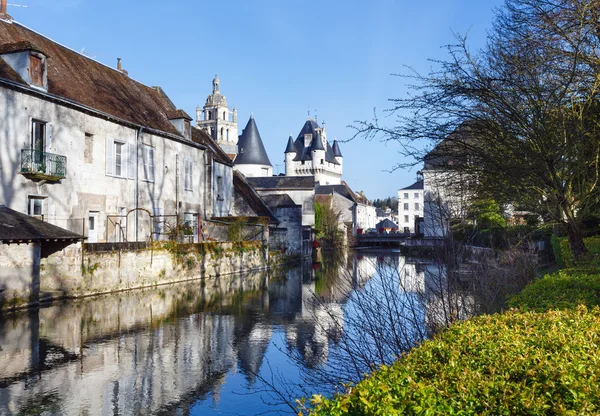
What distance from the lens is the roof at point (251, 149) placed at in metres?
84.9

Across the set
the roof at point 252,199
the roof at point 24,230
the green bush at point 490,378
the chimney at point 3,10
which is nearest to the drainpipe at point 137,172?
the chimney at point 3,10

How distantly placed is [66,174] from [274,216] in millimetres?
20156

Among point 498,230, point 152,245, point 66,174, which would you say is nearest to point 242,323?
point 152,245

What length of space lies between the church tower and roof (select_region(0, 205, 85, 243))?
81.7 meters

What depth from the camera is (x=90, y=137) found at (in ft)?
68.2

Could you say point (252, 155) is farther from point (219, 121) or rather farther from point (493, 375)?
point (493, 375)

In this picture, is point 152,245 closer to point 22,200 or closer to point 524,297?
point 22,200

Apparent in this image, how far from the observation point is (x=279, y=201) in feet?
128

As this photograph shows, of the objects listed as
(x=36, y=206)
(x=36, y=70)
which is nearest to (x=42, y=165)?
(x=36, y=206)

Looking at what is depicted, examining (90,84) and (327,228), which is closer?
(90,84)

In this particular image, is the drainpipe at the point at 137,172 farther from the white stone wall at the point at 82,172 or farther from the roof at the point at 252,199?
the roof at the point at 252,199

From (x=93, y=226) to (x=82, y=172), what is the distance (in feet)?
7.08

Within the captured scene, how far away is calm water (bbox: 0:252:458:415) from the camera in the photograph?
276 inches

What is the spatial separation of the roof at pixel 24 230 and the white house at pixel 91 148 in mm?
1610
